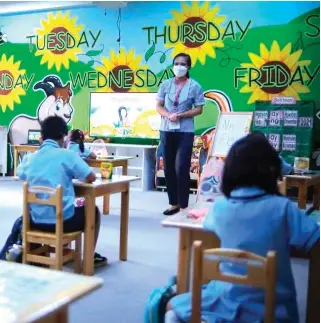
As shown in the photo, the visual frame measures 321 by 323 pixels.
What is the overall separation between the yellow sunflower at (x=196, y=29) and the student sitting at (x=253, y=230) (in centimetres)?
622

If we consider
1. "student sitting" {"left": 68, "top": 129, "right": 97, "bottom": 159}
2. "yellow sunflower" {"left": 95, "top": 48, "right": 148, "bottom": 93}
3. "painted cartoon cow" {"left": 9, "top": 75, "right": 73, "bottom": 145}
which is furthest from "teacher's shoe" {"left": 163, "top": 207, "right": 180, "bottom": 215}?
"painted cartoon cow" {"left": 9, "top": 75, "right": 73, "bottom": 145}

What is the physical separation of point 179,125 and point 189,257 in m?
3.23

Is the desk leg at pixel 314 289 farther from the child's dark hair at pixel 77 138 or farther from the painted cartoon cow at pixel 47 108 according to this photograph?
the painted cartoon cow at pixel 47 108

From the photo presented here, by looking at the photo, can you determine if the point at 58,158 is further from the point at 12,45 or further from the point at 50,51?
the point at 12,45

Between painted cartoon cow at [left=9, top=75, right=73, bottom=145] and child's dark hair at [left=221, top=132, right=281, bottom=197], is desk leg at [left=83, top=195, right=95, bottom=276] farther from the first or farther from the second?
painted cartoon cow at [left=9, top=75, right=73, bottom=145]

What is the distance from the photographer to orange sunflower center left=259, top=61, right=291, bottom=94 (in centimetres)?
742

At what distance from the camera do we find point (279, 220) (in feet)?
5.75

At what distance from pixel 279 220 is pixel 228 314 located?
0.39 m

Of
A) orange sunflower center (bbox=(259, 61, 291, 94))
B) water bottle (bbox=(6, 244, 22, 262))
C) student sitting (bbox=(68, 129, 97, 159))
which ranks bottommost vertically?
water bottle (bbox=(6, 244, 22, 262))

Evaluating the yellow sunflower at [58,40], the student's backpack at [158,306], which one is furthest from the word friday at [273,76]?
the student's backpack at [158,306]

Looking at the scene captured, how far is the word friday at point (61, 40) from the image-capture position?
8641 millimetres

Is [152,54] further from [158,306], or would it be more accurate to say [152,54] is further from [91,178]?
[158,306]

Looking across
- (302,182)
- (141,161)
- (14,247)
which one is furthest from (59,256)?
(141,161)

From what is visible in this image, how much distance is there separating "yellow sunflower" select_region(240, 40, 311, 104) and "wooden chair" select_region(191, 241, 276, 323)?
621 cm
